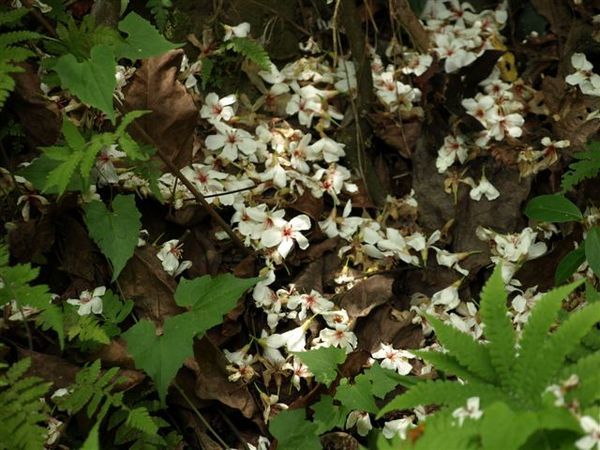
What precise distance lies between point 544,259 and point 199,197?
1.96m

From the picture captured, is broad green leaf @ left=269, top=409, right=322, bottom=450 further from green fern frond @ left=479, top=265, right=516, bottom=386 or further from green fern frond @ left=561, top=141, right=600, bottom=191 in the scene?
green fern frond @ left=561, top=141, right=600, bottom=191

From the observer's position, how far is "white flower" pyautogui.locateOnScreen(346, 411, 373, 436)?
3713mm

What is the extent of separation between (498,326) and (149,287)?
1.89 metres

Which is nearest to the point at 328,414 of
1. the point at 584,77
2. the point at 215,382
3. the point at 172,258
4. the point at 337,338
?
the point at 337,338

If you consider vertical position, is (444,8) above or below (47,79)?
below

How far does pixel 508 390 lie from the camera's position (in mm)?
2840

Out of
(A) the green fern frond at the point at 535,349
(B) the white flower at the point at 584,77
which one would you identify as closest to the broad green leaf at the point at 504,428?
(A) the green fern frond at the point at 535,349

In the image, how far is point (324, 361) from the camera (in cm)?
370

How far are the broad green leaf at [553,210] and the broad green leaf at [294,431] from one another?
1584mm

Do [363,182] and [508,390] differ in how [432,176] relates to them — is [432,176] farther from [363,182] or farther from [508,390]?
[508,390]

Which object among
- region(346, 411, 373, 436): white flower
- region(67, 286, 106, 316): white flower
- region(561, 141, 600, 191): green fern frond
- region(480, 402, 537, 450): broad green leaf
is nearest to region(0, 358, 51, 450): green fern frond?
region(67, 286, 106, 316): white flower

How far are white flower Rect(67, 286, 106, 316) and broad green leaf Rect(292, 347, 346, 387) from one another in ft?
3.38

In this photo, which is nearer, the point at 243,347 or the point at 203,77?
the point at 243,347

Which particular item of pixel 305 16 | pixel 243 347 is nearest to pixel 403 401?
pixel 243 347
